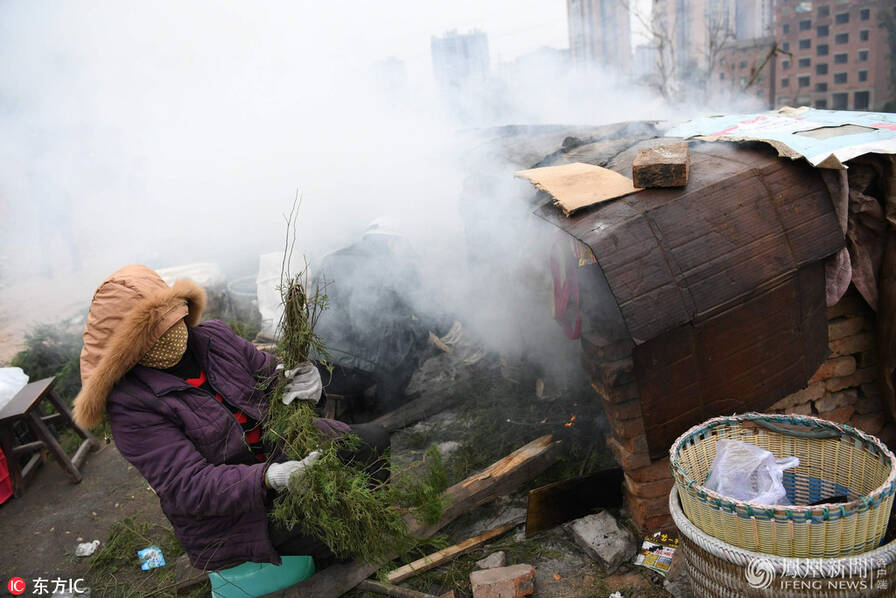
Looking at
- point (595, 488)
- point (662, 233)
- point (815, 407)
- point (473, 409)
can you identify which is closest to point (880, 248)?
point (815, 407)

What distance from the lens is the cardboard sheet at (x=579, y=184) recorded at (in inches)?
116

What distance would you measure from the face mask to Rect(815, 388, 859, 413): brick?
3.66 meters

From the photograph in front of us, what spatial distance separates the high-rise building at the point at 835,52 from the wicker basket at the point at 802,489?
39391 millimetres

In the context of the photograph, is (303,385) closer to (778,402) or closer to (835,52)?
(778,402)

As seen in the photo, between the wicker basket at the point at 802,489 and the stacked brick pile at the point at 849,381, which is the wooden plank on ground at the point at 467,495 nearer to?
the wicker basket at the point at 802,489

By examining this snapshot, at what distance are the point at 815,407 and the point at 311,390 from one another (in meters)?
3.04

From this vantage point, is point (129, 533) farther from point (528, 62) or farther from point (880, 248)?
point (528, 62)

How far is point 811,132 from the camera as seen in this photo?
3.35 meters

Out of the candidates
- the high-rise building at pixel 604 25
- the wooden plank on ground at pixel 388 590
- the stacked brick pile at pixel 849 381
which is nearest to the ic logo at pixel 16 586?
the wooden plank on ground at pixel 388 590

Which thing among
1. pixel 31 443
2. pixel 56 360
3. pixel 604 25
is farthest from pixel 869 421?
pixel 604 25

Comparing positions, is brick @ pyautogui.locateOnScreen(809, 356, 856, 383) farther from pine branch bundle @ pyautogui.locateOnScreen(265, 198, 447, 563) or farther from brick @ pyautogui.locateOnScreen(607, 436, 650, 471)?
pine branch bundle @ pyautogui.locateOnScreen(265, 198, 447, 563)

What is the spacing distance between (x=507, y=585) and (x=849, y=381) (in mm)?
2446

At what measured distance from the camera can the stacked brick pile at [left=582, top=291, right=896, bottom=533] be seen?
10.2 feet

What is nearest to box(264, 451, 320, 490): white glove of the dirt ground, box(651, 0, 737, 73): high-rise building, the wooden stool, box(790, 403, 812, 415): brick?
the dirt ground
